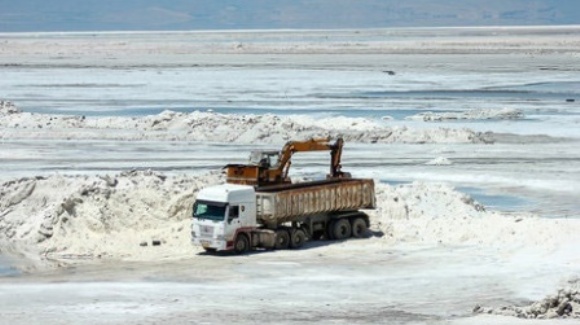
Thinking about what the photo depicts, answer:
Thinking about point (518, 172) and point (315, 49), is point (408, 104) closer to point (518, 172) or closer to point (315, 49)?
point (518, 172)

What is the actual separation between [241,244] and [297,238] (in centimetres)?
134

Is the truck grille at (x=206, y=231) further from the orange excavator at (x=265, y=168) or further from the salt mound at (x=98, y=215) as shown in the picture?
the orange excavator at (x=265, y=168)

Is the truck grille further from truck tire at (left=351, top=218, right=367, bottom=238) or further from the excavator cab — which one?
truck tire at (left=351, top=218, right=367, bottom=238)

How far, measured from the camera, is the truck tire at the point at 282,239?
→ 26.2m

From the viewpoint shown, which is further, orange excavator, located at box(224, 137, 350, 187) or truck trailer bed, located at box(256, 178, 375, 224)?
orange excavator, located at box(224, 137, 350, 187)

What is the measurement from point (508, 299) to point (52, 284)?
7.90 meters

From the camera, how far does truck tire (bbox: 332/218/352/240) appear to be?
90.4 ft

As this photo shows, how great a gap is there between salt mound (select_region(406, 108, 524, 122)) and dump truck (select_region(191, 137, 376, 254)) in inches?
995

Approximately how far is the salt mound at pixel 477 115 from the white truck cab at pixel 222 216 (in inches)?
1086

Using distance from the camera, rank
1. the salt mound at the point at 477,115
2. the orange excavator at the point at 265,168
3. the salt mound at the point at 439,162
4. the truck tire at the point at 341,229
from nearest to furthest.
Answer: the orange excavator at the point at 265,168, the truck tire at the point at 341,229, the salt mound at the point at 439,162, the salt mound at the point at 477,115

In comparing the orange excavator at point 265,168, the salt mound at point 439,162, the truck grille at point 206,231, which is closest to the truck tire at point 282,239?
A: the orange excavator at point 265,168

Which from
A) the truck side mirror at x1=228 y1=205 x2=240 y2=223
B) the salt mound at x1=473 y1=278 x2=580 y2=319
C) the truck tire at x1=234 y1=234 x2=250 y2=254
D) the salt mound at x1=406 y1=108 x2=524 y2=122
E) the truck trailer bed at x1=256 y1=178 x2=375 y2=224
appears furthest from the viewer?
the salt mound at x1=406 y1=108 x2=524 y2=122

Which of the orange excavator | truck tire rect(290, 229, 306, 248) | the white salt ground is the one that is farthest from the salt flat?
the orange excavator

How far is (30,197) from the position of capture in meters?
29.1
